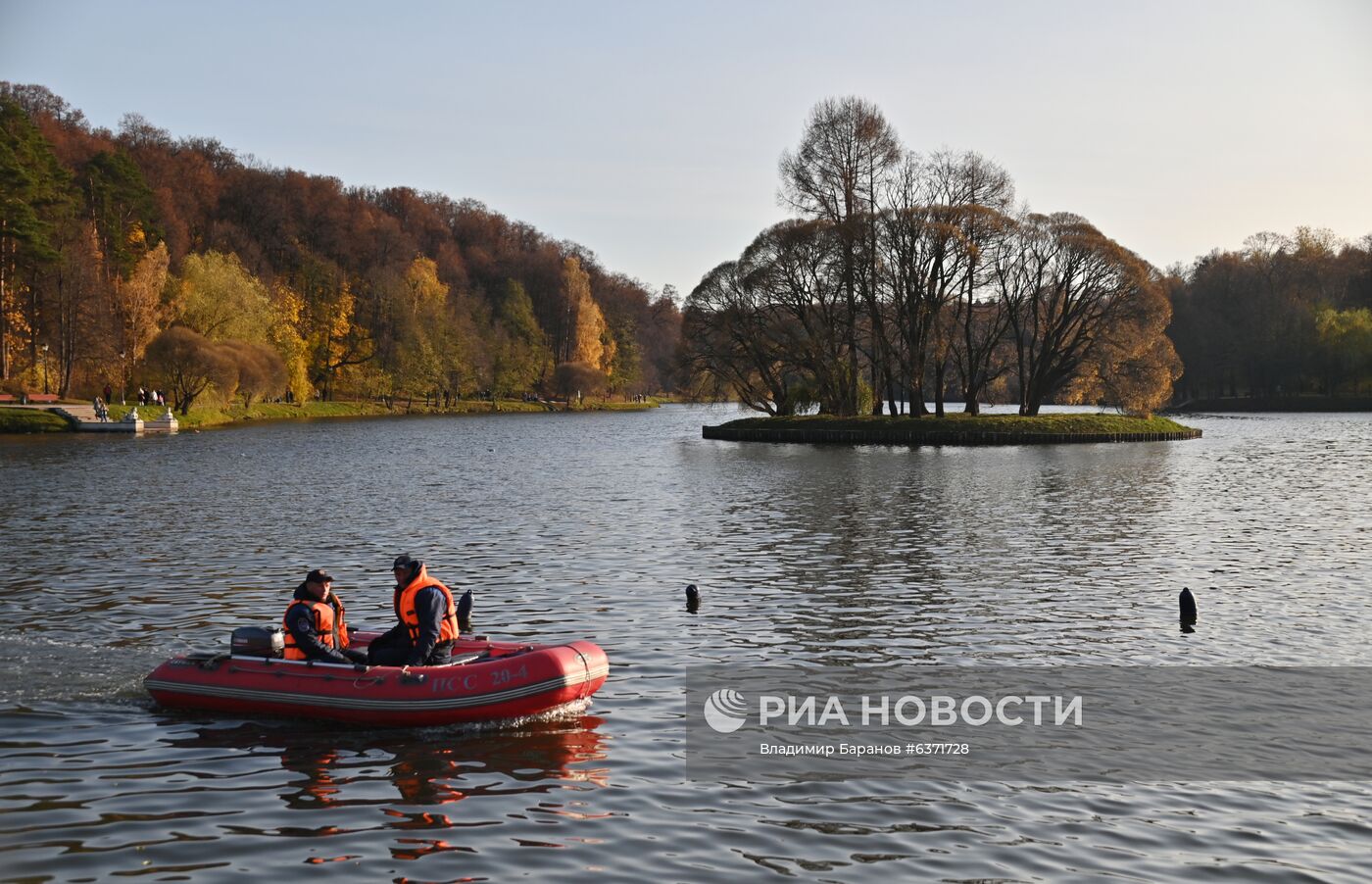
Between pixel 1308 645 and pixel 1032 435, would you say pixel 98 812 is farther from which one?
pixel 1032 435

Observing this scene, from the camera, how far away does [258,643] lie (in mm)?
14242

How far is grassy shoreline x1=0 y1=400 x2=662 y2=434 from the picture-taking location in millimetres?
68500

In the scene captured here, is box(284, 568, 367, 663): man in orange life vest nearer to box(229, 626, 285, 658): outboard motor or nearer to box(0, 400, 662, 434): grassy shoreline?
Answer: box(229, 626, 285, 658): outboard motor

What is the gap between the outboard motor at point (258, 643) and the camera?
1425 cm

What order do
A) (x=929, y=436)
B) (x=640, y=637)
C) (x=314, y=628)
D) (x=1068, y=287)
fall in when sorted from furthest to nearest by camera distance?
(x=1068, y=287) → (x=929, y=436) → (x=640, y=637) → (x=314, y=628)

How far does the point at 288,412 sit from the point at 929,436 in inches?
2304

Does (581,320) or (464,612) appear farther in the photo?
(581,320)

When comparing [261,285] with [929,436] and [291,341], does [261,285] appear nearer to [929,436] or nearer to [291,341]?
[291,341]

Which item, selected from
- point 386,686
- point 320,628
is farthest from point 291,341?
point 386,686

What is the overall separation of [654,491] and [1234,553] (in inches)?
795

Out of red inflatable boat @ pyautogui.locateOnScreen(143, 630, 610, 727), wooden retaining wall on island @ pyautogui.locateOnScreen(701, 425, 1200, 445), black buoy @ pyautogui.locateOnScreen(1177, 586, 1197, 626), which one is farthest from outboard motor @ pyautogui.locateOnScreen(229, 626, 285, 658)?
wooden retaining wall on island @ pyautogui.locateOnScreen(701, 425, 1200, 445)

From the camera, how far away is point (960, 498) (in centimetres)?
3853

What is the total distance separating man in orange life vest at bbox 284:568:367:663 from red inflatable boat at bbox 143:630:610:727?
0.24 metres

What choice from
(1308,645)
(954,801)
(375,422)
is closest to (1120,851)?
(954,801)
